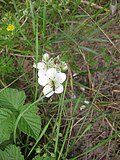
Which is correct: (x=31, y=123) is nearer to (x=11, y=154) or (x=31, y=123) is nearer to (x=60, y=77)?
(x=11, y=154)

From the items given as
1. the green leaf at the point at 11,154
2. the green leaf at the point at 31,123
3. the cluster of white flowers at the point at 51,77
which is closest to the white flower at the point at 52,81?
the cluster of white flowers at the point at 51,77

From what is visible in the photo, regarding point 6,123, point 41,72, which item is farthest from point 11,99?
point 41,72

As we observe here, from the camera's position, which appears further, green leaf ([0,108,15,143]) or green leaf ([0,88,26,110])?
green leaf ([0,88,26,110])

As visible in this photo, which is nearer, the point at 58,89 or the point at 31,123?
the point at 58,89

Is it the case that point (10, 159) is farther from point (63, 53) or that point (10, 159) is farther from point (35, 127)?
point (63, 53)

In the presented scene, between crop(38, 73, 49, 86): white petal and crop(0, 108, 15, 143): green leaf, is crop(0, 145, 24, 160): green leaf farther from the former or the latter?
crop(38, 73, 49, 86): white petal

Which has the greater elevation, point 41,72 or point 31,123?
point 41,72

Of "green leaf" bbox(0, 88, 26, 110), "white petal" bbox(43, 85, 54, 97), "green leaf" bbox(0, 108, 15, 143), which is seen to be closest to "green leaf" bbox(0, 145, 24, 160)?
"green leaf" bbox(0, 108, 15, 143)

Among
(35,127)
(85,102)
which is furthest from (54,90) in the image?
(85,102)
